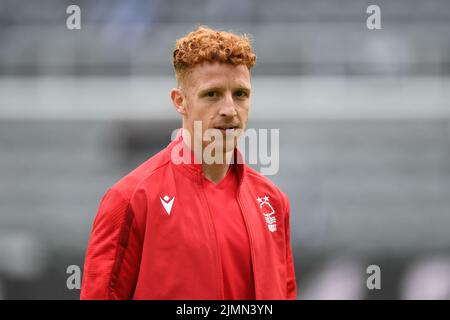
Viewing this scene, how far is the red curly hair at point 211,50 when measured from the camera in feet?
3.81

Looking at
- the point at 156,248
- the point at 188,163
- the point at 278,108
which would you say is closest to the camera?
the point at 156,248

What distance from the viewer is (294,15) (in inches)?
220

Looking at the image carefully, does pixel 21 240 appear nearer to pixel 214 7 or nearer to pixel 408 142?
pixel 214 7

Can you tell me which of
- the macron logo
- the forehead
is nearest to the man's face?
the forehead

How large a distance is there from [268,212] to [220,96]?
0.25 metres

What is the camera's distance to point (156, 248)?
110 centimetres

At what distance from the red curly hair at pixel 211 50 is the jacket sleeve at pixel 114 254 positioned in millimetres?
274

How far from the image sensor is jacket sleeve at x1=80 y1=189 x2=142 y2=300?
1.10 m
